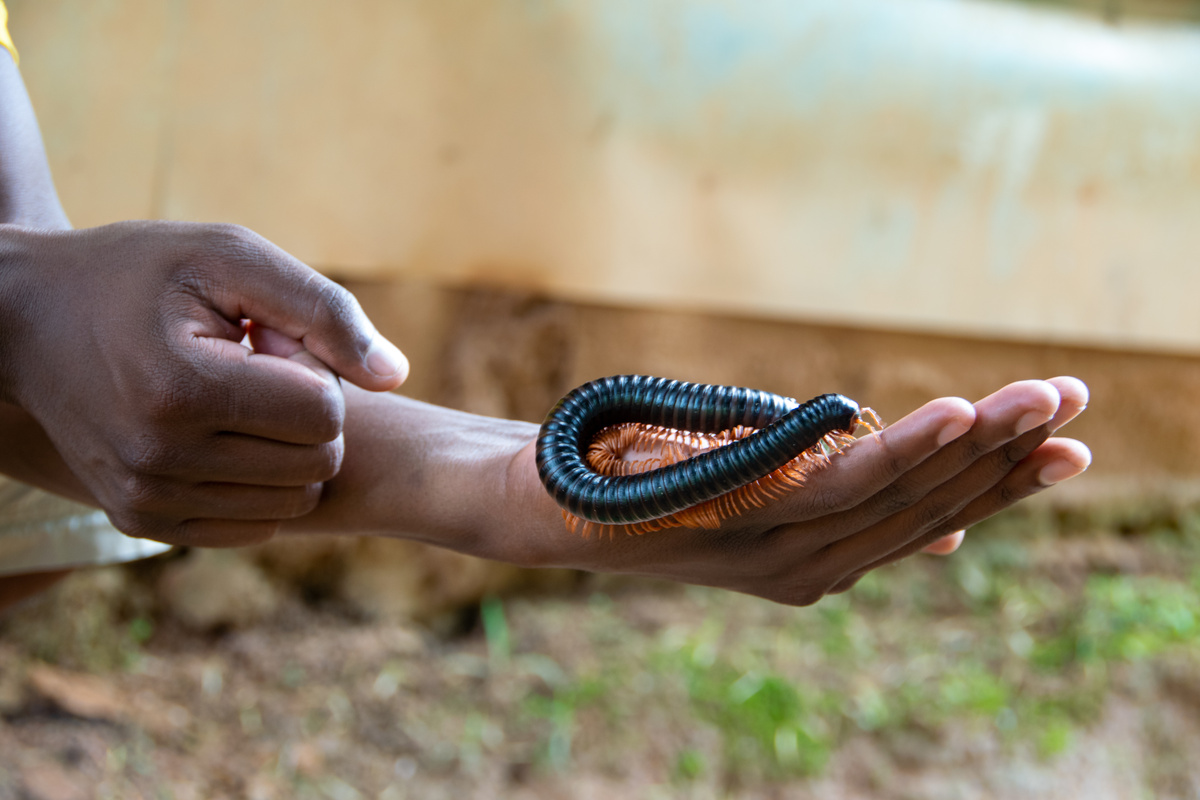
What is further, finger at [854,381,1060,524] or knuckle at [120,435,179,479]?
knuckle at [120,435,179,479]

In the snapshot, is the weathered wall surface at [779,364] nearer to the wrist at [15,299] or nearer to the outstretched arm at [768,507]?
the outstretched arm at [768,507]

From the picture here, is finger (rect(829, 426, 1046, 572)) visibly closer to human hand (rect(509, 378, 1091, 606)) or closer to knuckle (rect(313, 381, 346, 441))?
human hand (rect(509, 378, 1091, 606))

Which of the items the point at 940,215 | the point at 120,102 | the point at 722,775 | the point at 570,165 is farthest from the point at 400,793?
the point at 940,215

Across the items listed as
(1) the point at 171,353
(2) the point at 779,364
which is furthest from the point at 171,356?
(2) the point at 779,364

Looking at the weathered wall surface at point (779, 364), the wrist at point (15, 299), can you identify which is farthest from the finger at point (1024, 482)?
the weathered wall surface at point (779, 364)

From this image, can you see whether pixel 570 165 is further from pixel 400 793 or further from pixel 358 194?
pixel 400 793

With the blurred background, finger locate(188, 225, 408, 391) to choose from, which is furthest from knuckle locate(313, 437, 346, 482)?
the blurred background

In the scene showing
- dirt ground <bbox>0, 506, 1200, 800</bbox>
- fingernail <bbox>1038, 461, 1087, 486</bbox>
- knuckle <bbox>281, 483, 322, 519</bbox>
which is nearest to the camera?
fingernail <bbox>1038, 461, 1087, 486</bbox>
